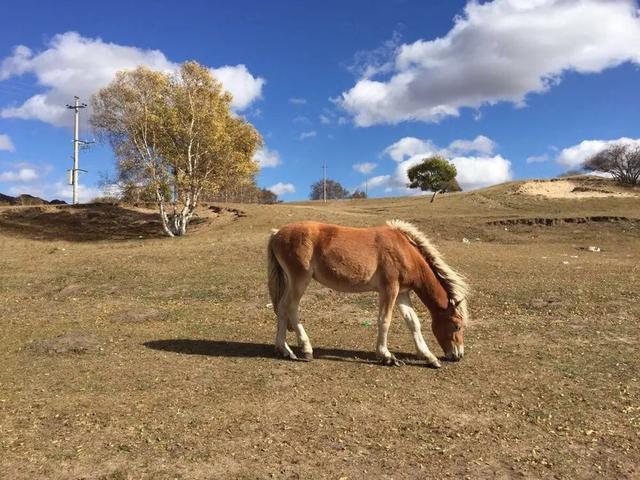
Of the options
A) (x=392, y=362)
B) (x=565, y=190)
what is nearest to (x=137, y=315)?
(x=392, y=362)

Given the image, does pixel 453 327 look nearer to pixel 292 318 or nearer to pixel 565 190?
pixel 292 318

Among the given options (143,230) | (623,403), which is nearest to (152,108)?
(143,230)

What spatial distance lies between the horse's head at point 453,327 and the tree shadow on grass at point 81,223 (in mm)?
25961

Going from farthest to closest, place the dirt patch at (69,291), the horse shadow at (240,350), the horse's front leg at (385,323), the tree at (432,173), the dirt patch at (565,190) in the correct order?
Answer: 1. the tree at (432,173)
2. the dirt patch at (565,190)
3. the dirt patch at (69,291)
4. the horse shadow at (240,350)
5. the horse's front leg at (385,323)

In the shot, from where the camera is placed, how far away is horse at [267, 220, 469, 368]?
7949 mm

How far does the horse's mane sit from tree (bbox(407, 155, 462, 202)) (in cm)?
6059

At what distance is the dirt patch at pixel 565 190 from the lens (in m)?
50.4

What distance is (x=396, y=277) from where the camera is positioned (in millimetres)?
7965

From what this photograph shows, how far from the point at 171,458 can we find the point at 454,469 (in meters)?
2.67

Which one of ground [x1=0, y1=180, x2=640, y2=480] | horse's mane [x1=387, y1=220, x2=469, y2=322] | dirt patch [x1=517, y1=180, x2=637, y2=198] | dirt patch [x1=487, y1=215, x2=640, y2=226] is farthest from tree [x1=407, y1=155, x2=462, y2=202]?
horse's mane [x1=387, y1=220, x2=469, y2=322]

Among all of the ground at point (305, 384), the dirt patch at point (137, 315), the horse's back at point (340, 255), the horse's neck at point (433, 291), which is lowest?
the ground at point (305, 384)

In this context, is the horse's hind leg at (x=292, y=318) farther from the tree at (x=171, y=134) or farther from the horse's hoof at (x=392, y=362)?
the tree at (x=171, y=134)

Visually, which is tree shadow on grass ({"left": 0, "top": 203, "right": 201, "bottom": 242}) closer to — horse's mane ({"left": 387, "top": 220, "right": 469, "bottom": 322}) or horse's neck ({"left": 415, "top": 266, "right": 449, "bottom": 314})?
horse's mane ({"left": 387, "top": 220, "right": 469, "bottom": 322})

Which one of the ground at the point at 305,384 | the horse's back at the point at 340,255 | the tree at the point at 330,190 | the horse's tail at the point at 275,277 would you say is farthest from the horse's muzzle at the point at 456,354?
the tree at the point at 330,190
